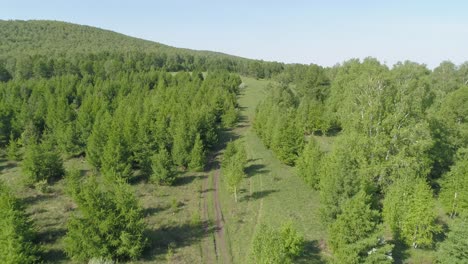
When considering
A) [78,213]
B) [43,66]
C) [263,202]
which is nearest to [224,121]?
[263,202]

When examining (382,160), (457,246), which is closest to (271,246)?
(457,246)

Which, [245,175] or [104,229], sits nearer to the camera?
[104,229]

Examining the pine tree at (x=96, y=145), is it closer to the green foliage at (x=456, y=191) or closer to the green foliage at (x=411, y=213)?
the green foliage at (x=411, y=213)

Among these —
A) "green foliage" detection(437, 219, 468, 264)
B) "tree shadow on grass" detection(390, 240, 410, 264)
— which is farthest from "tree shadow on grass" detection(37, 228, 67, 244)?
"green foliage" detection(437, 219, 468, 264)

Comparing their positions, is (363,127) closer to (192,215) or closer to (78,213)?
(192,215)

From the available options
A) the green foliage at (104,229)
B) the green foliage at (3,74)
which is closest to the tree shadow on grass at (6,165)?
the green foliage at (104,229)

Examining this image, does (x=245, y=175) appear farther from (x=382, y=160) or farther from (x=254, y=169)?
(x=382, y=160)

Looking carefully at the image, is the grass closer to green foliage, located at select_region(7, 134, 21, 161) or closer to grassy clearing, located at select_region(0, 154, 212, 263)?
grassy clearing, located at select_region(0, 154, 212, 263)
